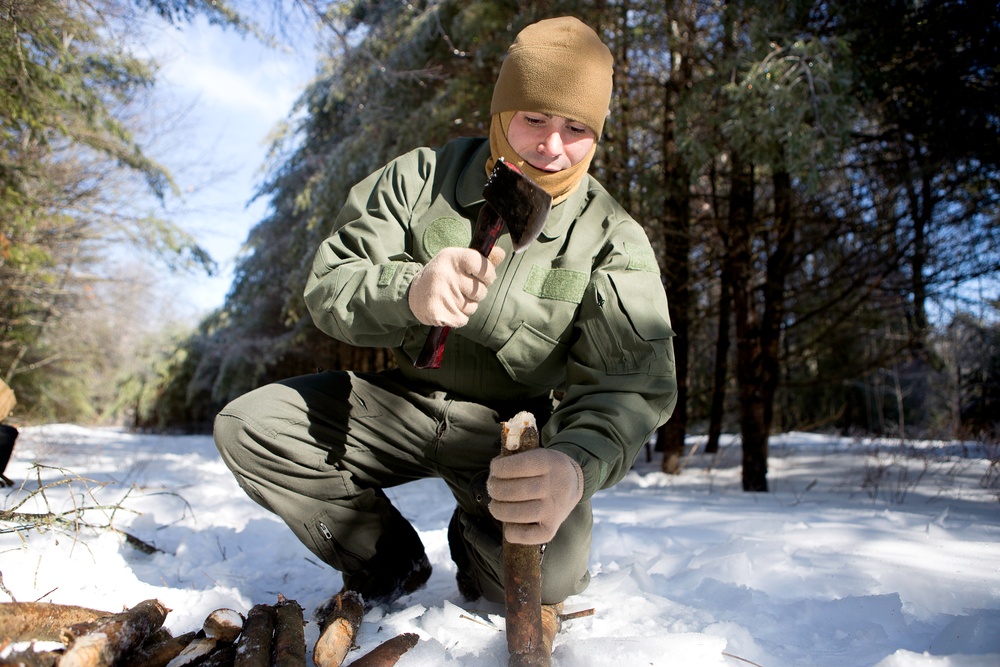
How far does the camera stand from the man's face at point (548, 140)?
6.43ft

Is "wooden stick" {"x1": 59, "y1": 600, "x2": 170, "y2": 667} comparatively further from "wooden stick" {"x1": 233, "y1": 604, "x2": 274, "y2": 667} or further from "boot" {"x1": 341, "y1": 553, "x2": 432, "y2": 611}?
"boot" {"x1": 341, "y1": 553, "x2": 432, "y2": 611}

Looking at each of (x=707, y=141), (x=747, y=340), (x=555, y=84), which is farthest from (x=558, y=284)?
(x=747, y=340)

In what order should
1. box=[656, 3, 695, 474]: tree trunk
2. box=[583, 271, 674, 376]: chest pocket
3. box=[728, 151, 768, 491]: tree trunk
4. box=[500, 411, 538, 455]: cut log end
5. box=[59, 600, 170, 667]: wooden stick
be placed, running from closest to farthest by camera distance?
box=[59, 600, 170, 667]: wooden stick → box=[500, 411, 538, 455]: cut log end → box=[583, 271, 674, 376]: chest pocket → box=[728, 151, 768, 491]: tree trunk → box=[656, 3, 695, 474]: tree trunk

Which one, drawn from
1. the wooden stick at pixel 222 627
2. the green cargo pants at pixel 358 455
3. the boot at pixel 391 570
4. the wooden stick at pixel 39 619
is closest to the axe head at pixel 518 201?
→ the green cargo pants at pixel 358 455

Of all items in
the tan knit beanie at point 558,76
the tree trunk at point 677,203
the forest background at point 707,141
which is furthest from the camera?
the tree trunk at point 677,203

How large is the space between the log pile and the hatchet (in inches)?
41.1

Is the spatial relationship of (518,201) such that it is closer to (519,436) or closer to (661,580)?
(519,436)

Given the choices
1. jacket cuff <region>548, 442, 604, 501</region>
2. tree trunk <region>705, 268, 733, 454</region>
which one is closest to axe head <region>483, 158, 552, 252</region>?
jacket cuff <region>548, 442, 604, 501</region>

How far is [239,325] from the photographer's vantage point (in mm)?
11586

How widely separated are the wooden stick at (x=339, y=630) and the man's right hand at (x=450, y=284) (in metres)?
0.82

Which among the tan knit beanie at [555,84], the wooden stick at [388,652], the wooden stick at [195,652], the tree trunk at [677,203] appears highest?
the tree trunk at [677,203]

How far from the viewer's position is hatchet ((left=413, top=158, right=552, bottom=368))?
1.62 meters

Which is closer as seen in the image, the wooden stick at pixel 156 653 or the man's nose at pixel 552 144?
the wooden stick at pixel 156 653

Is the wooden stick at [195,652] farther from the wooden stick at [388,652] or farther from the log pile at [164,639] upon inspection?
the wooden stick at [388,652]
